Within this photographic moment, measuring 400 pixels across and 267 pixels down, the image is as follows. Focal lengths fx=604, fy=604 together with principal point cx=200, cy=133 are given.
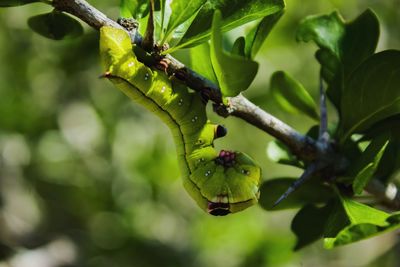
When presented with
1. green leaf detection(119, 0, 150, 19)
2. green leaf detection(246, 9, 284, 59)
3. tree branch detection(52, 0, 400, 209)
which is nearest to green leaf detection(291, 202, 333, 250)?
tree branch detection(52, 0, 400, 209)

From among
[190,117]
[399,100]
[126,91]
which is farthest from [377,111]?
[126,91]

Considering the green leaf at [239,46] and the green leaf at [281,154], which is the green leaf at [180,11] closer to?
the green leaf at [239,46]

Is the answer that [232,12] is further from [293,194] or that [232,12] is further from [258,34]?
[293,194]

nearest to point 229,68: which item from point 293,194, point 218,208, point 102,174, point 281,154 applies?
point 218,208

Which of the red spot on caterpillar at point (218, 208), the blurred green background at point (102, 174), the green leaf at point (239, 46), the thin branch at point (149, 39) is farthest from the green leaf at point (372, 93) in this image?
the blurred green background at point (102, 174)

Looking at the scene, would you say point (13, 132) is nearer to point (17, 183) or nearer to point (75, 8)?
point (17, 183)

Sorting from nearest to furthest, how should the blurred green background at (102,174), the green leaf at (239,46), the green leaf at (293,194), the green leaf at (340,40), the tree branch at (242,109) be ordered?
the tree branch at (242,109), the green leaf at (239,46), the green leaf at (340,40), the green leaf at (293,194), the blurred green background at (102,174)
